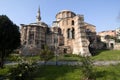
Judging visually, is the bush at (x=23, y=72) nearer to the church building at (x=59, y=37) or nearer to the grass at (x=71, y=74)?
the grass at (x=71, y=74)

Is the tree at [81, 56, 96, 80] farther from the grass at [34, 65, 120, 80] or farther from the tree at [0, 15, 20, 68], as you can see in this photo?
the tree at [0, 15, 20, 68]

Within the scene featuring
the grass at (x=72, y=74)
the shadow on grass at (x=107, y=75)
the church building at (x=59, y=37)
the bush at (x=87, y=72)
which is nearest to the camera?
the shadow on grass at (x=107, y=75)

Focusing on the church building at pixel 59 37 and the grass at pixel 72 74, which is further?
the church building at pixel 59 37

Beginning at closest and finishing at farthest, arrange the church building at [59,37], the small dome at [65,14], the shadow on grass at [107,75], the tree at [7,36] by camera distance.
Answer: the shadow on grass at [107,75] < the tree at [7,36] < the church building at [59,37] < the small dome at [65,14]

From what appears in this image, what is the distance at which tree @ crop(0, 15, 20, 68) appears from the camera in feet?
134

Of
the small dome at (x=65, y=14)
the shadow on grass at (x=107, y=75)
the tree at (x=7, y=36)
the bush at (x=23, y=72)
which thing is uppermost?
the small dome at (x=65, y=14)

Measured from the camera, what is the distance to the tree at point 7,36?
1611 inches

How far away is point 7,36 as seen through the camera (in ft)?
135

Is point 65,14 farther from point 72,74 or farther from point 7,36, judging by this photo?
point 72,74

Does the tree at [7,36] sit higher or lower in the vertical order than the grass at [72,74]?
higher

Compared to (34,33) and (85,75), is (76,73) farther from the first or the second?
(34,33)

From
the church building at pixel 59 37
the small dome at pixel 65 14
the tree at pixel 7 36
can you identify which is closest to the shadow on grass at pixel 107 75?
the tree at pixel 7 36

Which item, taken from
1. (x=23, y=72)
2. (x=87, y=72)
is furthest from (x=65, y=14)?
(x=23, y=72)

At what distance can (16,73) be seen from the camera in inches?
1115
